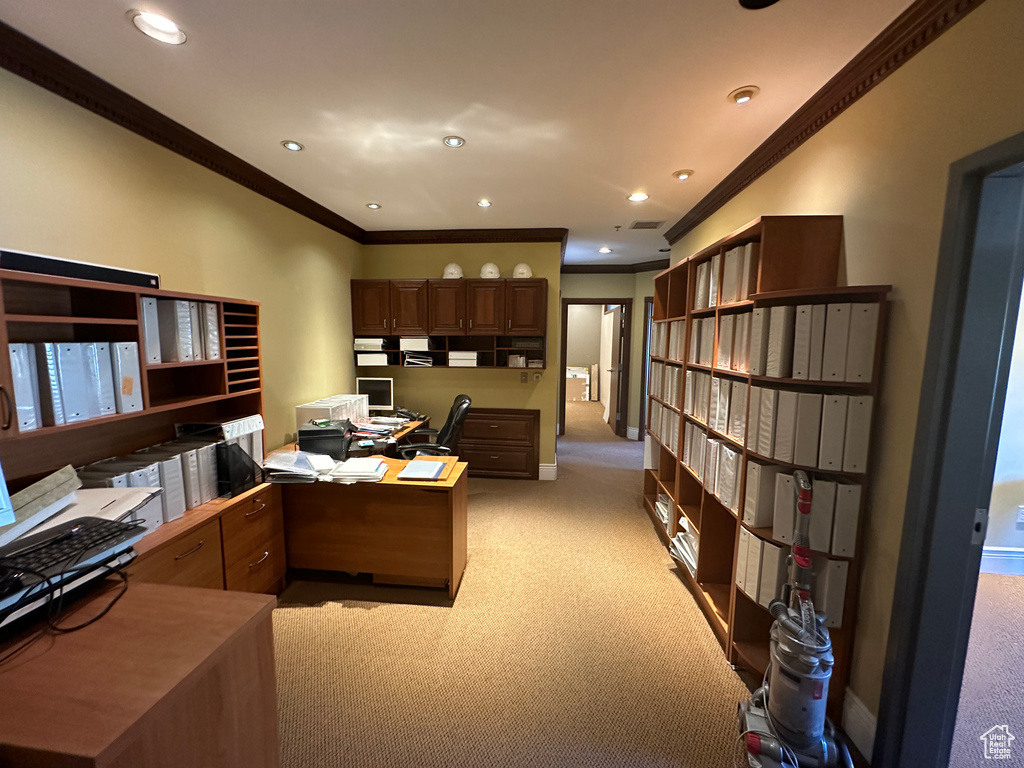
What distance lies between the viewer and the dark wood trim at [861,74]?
1291 millimetres

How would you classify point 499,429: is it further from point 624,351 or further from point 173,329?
point 173,329

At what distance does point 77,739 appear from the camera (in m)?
0.75

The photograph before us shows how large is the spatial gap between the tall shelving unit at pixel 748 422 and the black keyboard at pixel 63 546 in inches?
91.3

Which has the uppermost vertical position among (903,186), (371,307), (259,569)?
(903,186)

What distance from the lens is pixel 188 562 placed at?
1824 mm

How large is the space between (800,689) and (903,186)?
183 cm

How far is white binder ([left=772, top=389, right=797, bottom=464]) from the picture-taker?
162cm

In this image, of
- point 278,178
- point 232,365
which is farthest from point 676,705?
point 278,178

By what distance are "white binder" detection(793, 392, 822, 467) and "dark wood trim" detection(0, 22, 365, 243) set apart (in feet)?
10.5

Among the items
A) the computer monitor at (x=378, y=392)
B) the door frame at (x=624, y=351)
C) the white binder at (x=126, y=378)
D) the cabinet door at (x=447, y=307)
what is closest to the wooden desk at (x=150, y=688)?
the white binder at (x=126, y=378)

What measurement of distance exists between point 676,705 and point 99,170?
11.6 feet

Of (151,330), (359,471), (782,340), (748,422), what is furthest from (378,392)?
(782,340)

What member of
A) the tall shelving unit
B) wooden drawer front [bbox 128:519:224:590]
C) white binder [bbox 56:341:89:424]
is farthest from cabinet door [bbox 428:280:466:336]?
white binder [bbox 56:341:89:424]

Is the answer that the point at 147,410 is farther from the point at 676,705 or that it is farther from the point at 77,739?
the point at 676,705
